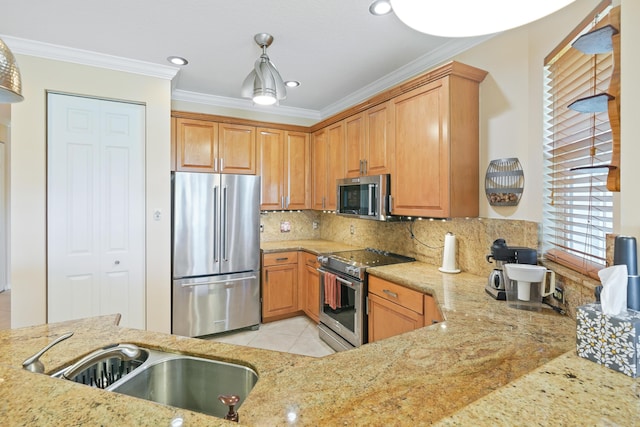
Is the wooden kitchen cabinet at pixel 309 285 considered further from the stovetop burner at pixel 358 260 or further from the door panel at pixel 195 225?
the door panel at pixel 195 225

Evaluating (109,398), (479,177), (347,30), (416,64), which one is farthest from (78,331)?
(416,64)

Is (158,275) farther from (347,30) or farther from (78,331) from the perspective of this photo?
(347,30)

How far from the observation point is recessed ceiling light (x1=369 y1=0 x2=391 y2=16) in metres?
1.91

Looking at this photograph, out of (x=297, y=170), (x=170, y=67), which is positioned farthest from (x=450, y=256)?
(x=170, y=67)

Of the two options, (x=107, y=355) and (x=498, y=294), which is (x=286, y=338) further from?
(x=107, y=355)

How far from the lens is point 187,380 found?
1.10 meters

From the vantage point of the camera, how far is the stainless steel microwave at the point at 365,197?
8.87 feet

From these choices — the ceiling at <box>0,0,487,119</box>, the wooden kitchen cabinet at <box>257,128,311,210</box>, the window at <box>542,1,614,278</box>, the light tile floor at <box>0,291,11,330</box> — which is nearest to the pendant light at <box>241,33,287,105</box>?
the ceiling at <box>0,0,487,119</box>

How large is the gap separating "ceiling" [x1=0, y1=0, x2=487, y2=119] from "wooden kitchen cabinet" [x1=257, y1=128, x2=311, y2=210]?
861mm

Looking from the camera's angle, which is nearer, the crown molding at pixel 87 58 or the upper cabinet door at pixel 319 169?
the crown molding at pixel 87 58

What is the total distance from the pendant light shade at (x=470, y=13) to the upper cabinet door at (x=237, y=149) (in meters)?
3.06

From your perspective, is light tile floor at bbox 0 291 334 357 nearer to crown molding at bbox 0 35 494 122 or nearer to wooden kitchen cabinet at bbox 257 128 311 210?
wooden kitchen cabinet at bbox 257 128 311 210

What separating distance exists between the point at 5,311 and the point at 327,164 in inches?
184

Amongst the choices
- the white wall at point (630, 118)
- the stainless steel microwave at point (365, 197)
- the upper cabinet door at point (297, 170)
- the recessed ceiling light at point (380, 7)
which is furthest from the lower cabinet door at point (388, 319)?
the recessed ceiling light at point (380, 7)
